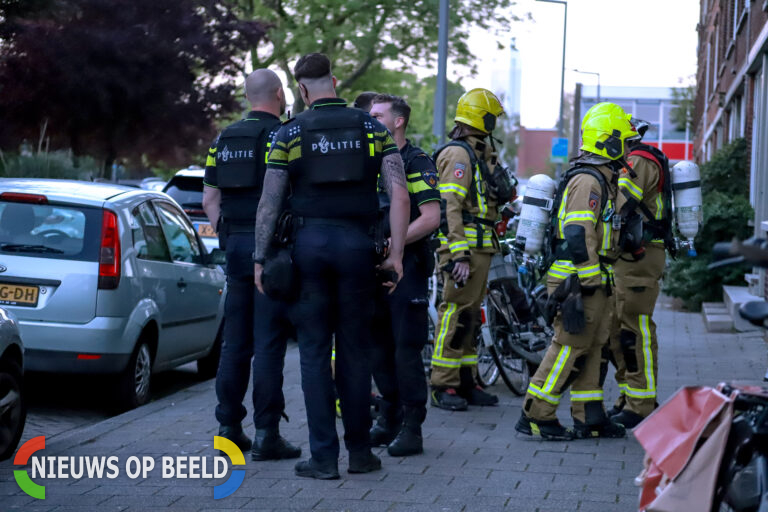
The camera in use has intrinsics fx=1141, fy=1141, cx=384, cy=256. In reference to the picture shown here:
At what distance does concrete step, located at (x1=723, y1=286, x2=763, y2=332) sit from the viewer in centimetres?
1261

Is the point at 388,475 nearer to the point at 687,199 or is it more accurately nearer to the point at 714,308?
the point at 687,199

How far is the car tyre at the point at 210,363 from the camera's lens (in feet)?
32.9

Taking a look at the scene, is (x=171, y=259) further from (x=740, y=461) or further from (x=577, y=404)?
(x=740, y=461)

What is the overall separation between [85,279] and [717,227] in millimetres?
9362

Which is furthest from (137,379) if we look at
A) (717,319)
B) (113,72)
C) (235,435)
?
(113,72)

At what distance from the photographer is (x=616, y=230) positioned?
6.68 meters

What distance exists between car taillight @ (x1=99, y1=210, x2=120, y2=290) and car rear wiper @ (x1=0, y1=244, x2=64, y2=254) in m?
0.29

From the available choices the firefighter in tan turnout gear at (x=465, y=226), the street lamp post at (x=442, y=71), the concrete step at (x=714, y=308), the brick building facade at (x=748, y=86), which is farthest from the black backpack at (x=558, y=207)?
the street lamp post at (x=442, y=71)

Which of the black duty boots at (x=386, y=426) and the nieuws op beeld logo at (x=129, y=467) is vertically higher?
the black duty boots at (x=386, y=426)

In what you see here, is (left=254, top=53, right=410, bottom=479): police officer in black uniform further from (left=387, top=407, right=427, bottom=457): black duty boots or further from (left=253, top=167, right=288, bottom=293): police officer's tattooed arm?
(left=387, top=407, right=427, bottom=457): black duty boots

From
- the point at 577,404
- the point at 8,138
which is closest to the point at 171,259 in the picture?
the point at 577,404

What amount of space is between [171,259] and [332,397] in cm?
351

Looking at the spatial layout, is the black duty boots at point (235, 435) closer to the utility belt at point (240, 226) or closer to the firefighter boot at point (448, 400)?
the utility belt at point (240, 226)

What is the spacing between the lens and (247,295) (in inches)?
239
